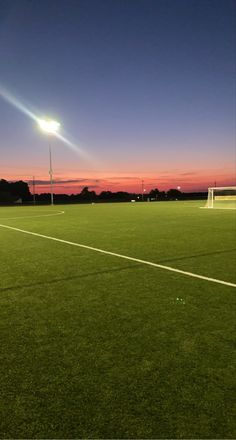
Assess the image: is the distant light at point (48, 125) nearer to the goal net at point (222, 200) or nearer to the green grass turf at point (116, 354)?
the goal net at point (222, 200)

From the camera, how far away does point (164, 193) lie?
13038 centimetres

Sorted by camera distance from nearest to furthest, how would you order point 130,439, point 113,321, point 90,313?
point 130,439 → point 113,321 → point 90,313

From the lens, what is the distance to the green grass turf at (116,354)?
2.31 m

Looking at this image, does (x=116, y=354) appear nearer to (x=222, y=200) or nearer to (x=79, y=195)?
(x=222, y=200)

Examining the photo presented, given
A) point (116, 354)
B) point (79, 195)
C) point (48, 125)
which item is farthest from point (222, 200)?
point (79, 195)

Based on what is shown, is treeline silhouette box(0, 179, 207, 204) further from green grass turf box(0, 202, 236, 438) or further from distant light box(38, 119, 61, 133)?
green grass turf box(0, 202, 236, 438)

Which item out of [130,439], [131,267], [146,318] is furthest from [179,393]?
[131,267]

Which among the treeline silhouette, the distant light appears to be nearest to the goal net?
the distant light

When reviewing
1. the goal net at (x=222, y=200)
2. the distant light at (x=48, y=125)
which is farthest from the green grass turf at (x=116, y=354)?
the distant light at (x=48, y=125)

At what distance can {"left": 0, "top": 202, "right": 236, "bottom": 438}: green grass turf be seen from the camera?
91.1 inches

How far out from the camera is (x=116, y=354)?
10.6 ft

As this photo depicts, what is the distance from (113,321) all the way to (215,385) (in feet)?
5.09

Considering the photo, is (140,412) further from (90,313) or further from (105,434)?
(90,313)

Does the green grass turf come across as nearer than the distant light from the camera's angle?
Yes
